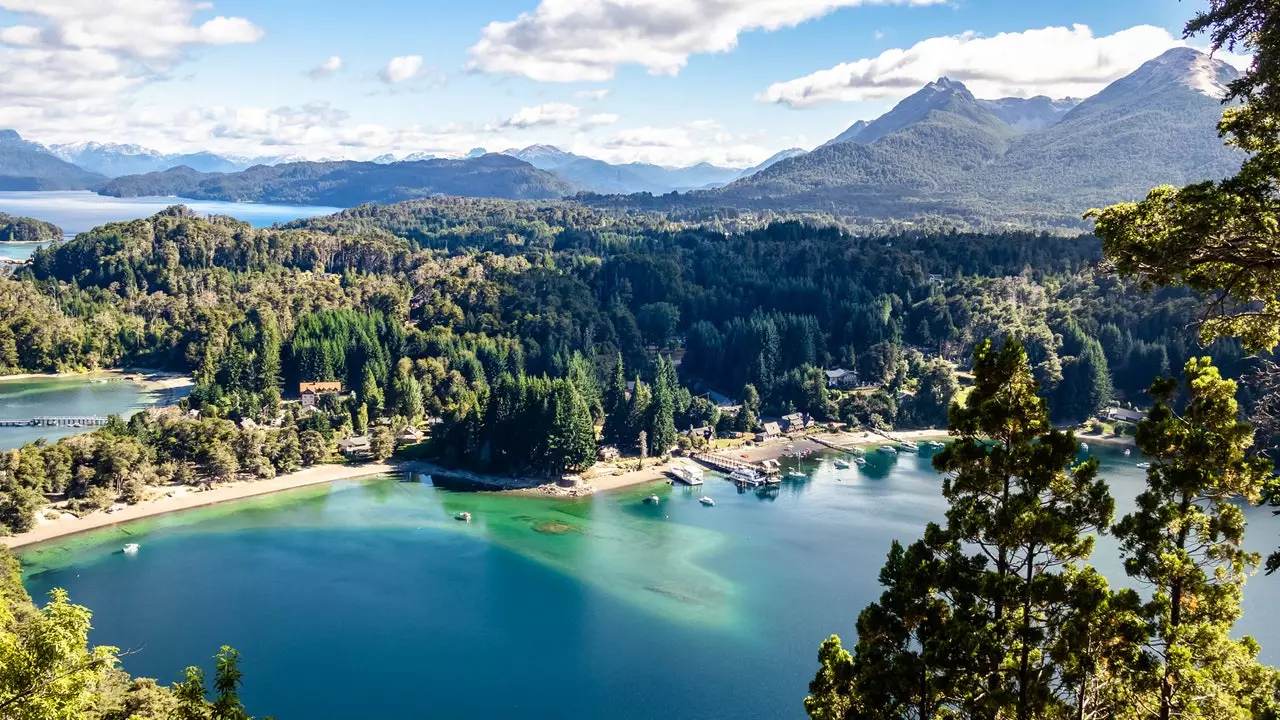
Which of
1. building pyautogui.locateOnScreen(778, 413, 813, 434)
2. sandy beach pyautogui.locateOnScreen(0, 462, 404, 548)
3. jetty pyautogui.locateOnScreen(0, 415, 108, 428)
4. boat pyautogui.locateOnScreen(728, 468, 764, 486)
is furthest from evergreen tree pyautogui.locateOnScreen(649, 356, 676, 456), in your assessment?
jetty pyautogui.locateOnScreen(0, 415, 108, 428)

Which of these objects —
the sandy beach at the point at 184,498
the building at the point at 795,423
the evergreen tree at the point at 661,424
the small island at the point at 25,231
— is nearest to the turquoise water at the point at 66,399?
the sandy beach at the point at 184,498

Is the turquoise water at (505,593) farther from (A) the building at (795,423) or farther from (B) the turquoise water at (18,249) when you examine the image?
(B) the turquoise water at (18,249)

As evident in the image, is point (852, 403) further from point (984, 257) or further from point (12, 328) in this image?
point (12, 328)

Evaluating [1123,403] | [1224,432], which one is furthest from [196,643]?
[1123,403]

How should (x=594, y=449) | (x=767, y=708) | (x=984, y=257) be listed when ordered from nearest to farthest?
1. (x=767, y=708)
2. (x=594, y=449)
3. (x=984, y=257)

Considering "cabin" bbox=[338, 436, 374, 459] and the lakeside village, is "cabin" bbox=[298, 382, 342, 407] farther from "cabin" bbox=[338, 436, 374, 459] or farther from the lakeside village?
"cabin" bbox=[338, 436, 374, 459]
